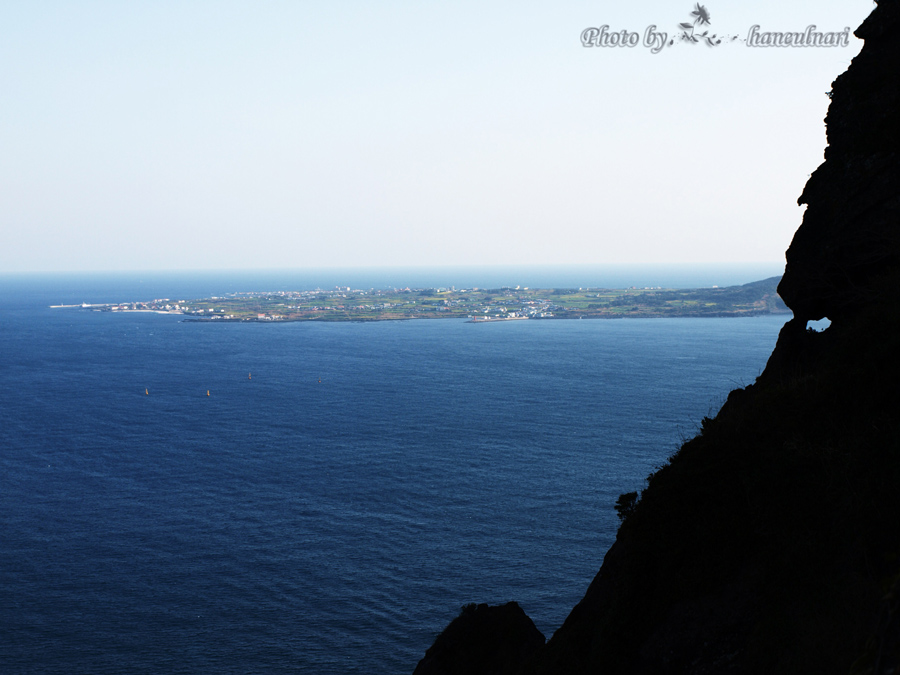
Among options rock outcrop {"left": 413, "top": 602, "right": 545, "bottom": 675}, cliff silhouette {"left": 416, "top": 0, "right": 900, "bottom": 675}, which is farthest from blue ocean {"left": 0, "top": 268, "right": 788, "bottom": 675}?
cliff silhouette {"left": 416, "top": 0, "right": 900, "bottom": 675}

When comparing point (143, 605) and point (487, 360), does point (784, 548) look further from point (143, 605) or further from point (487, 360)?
point (487, 360)

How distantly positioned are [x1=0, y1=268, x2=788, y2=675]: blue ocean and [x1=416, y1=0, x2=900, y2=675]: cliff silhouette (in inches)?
1239

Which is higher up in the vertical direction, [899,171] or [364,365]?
[899,171]

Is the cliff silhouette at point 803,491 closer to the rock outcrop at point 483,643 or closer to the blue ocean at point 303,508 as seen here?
the rock outcrop at point 483,643

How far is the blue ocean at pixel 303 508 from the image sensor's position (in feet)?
172

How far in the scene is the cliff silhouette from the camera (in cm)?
1586

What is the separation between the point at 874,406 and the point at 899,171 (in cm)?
1077

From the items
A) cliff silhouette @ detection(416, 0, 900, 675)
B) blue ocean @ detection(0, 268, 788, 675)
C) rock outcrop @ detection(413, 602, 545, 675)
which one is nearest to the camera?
cliff silhouette @ detection(416, 0, 900, 675)

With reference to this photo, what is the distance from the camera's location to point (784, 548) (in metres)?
17.2

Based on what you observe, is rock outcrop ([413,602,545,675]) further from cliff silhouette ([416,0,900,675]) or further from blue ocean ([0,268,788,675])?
blue ocean ([0,268,788,675])

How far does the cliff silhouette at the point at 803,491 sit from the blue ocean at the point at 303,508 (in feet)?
103

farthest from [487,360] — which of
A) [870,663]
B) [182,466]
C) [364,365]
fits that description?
[870,663]

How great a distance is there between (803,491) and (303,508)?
65.0 meters

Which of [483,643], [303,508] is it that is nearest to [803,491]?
[483,643]
